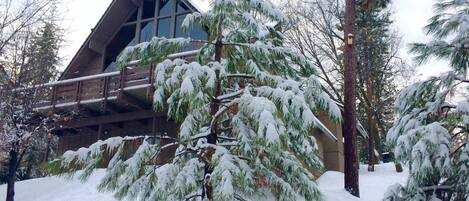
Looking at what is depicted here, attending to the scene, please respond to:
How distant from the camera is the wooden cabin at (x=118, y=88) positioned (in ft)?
53.9

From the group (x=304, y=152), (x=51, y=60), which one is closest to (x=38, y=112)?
(x=51, y=60)

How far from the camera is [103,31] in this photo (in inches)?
760

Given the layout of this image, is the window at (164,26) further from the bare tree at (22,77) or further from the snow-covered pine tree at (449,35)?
the snow-covered pine tree at (449,35)

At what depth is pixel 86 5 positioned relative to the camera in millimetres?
20469

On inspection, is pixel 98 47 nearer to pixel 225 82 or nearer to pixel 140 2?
pixel 140 2

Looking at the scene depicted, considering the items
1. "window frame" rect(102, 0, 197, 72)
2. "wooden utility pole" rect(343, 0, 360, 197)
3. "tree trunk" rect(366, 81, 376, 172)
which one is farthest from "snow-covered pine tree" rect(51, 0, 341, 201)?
"tree trunk" rect(366, 81, 376, 172)

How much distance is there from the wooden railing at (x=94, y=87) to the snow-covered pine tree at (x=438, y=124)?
9.12 m

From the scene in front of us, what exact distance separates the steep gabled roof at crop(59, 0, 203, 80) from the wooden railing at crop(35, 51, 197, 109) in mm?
1632

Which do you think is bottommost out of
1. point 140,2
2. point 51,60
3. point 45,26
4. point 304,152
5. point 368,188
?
point 368,188

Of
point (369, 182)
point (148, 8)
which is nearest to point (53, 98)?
point (148, 8)

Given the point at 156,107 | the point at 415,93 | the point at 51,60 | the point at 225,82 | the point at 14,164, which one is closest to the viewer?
the point at 156,107

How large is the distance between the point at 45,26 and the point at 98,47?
2.21 metres

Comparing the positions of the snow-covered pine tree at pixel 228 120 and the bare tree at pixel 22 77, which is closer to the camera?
the snow-covered pine tree at pixel 228 120

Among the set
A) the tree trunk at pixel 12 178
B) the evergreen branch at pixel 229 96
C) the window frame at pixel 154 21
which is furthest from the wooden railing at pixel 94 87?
the evergreen branch at pixel 229 96
